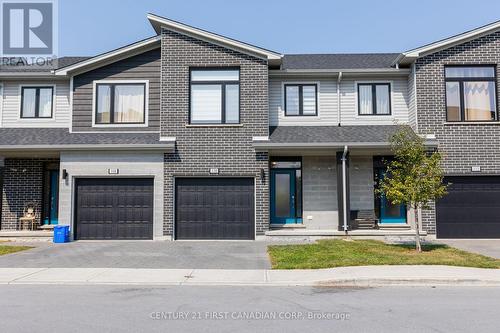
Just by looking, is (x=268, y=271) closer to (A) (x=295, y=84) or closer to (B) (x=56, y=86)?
(A) (x=295, y=84)

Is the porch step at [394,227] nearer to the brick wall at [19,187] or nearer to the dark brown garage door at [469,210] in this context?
the dark brown garage door at [469,210]

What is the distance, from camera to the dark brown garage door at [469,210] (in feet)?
49.9

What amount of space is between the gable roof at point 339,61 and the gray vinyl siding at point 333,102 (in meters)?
0.67

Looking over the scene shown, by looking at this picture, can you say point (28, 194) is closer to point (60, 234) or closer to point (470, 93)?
point (60, 234)

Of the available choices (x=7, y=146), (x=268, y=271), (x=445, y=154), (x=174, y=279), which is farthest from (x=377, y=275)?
(x=7, y=146)

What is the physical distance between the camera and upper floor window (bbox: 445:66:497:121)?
50.9 ft

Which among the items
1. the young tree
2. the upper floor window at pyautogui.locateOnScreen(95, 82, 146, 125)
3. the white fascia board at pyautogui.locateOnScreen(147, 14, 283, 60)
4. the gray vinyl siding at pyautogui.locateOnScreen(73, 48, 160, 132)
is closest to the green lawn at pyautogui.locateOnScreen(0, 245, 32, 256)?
the gray vinyl siding at pyautogui.locateOnScreen(73, 48, 160, 132)

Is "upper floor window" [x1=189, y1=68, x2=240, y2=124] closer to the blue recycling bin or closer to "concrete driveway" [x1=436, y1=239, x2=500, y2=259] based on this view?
the blue recycling bin

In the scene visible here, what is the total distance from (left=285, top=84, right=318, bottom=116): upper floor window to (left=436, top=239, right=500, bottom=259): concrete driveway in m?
6.79

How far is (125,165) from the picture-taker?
15.4 metres

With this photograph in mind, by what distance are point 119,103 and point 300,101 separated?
7.05 metres

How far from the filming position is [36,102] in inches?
677

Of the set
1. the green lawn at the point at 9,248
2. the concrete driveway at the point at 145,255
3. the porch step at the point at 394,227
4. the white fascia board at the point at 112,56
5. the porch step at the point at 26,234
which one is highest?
the white fascia board at the point at 112,56

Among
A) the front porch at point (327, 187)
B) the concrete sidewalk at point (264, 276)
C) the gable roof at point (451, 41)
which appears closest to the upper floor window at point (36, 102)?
the concrete sidewalk at point (264, 276)
